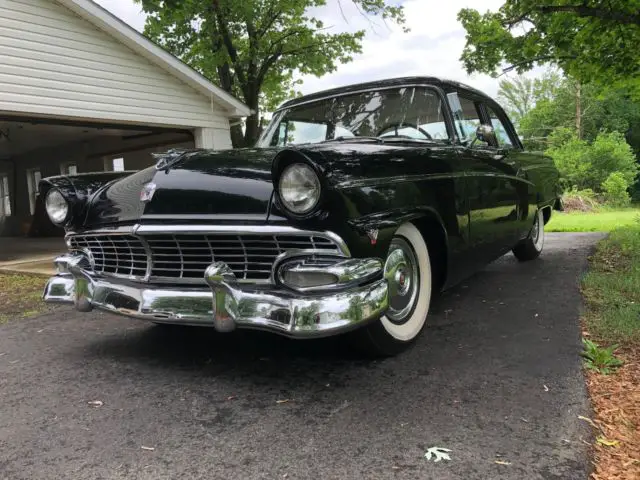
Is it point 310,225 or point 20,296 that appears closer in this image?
point 310,225

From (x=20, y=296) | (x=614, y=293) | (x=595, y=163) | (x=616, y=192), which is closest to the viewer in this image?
(x=614, y=293)

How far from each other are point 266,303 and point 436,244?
4.35 ft

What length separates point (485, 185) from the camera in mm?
3795

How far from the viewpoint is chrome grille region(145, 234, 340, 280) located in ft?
8.04

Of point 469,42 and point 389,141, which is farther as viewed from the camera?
point 469,42

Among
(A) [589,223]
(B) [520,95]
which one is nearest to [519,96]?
(B) [520,95]

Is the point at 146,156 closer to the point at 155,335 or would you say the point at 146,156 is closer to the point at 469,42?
the point at 469,42

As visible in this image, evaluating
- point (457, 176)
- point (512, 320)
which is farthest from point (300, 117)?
point (512, 320)

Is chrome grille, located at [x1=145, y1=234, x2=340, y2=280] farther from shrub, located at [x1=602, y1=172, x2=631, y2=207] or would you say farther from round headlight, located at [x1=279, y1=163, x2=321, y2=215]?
shrub, located at [x1=602, y1=172, x2=631, y2=207]

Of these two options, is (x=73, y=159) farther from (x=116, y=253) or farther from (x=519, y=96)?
(x=519, y=96)

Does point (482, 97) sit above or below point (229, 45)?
below

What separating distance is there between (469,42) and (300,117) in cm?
721

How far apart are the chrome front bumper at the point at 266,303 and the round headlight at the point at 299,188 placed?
0.32 m

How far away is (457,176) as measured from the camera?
11.0ft
